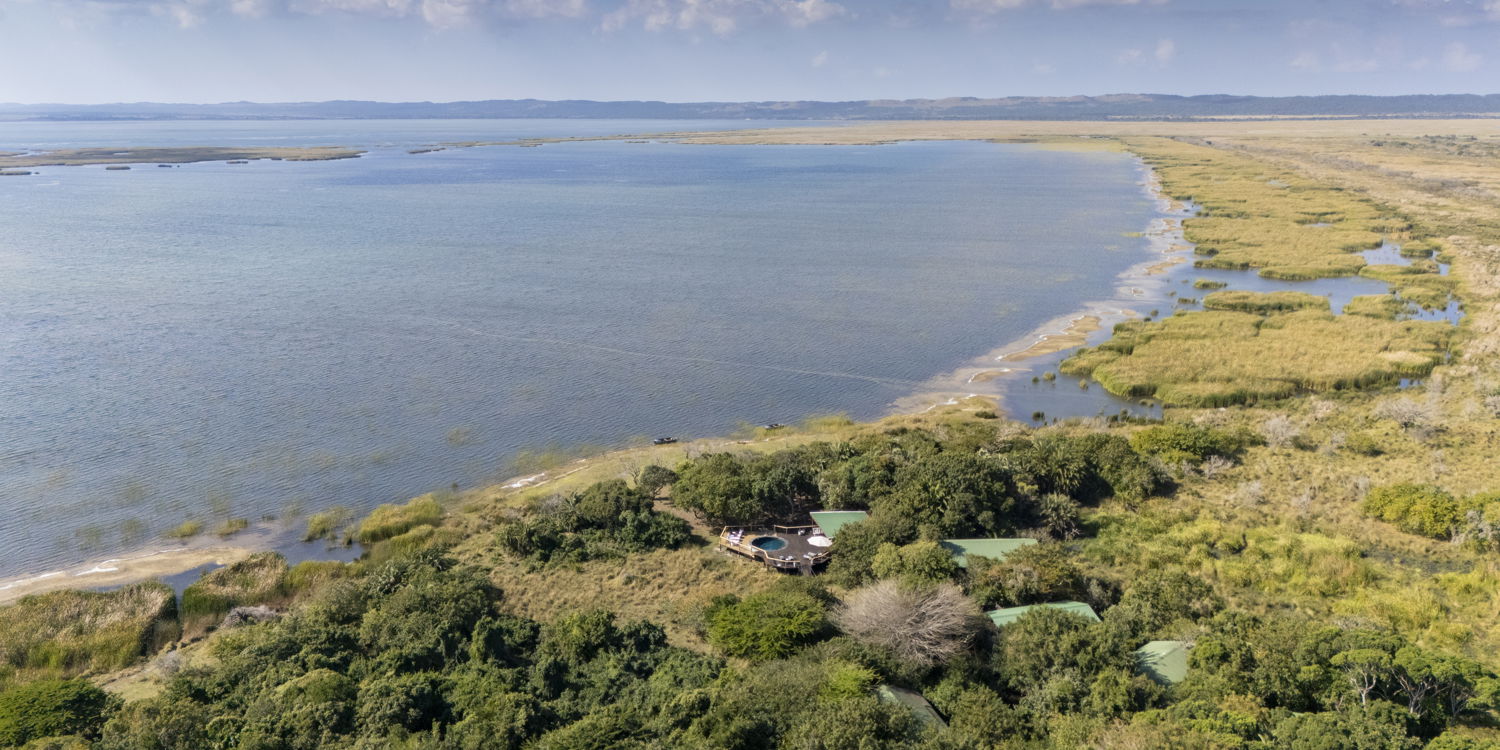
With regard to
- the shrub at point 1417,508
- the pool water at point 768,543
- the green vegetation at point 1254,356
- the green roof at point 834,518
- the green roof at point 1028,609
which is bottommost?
the pool water at point 768,543

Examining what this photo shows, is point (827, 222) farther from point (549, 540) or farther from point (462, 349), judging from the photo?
point (549, 540)

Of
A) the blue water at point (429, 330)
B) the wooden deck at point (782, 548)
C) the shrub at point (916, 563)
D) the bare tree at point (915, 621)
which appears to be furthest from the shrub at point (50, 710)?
the shrub at point (916, 563)

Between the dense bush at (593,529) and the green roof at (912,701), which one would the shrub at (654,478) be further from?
the green roof at (912,701)

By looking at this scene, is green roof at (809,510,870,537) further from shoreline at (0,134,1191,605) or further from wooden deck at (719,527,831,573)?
shoreline at (0,134,1191,605)

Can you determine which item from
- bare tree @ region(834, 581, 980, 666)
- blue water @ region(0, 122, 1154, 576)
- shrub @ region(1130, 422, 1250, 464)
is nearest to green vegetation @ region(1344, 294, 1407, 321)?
blue water @ region(0, 122, 1154, 576)

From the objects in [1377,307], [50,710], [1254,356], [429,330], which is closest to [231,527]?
[50,710]
